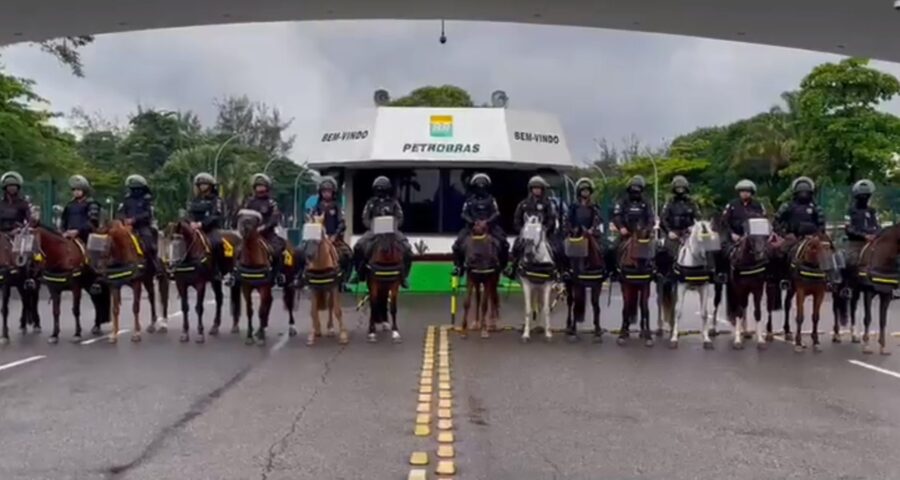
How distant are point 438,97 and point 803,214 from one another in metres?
55.6

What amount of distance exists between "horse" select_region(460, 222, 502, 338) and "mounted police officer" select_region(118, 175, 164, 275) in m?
4.74

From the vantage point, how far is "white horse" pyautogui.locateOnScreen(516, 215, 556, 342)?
16281 millimetres

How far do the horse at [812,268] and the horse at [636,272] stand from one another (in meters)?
2.00

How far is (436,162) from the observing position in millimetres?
23906

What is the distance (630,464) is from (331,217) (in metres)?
9.59

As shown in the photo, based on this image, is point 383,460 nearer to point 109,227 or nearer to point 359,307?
point 109,227

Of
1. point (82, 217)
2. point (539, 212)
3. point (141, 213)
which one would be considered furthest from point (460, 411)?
point (82, 217)

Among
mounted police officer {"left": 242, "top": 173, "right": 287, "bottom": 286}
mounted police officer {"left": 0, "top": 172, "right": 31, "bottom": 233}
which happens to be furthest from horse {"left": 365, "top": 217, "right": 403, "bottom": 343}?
mounted police officer {"left": 0, "top": 172, "right": 31, "bottom": 233}

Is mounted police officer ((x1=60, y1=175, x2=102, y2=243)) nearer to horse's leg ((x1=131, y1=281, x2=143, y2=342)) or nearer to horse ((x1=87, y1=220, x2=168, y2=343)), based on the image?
horse ((x1=87, y1=220, x2=168, y2=343))

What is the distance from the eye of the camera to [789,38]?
72.9 feet

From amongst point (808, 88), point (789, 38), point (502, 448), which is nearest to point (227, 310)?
point (789, 38)

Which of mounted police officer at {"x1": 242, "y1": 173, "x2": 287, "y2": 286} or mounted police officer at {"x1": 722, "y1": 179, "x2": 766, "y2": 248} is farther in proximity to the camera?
mounted police officer at {"x1": 242, "y1": 173, "x2": 287, "y2": 286}

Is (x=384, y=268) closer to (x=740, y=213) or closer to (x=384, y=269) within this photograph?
(x=384, y=269)

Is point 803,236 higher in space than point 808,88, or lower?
lower
